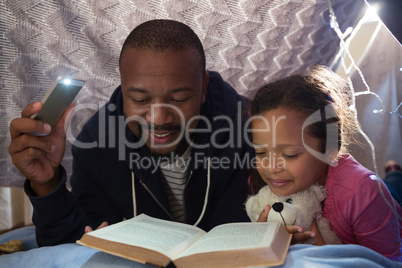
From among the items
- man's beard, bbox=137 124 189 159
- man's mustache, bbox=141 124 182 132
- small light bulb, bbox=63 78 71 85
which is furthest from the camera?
man's beard, bbox=137 124 189 159

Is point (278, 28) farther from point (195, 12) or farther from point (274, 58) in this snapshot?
point (195, 12)

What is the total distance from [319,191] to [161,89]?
0.51m

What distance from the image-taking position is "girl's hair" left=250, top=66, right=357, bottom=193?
99 centimetres

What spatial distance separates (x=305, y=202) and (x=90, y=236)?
53 centimetres

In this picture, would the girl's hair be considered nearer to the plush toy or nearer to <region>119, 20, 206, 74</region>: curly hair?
A: the plush toy

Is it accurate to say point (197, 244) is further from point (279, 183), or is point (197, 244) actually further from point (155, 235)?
point (279, 183)

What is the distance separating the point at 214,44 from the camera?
1336 millimetres

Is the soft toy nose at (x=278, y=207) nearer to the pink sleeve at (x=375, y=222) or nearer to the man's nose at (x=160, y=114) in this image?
the pink sleeve at (x=375, y=222)

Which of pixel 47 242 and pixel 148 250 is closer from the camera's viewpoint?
pixel 148 250

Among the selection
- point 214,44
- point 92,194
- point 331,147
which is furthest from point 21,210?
point 331,147

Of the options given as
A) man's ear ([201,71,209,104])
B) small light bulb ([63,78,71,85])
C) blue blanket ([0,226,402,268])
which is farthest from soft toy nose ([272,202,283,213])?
small light bulb ([63,78,71,85])

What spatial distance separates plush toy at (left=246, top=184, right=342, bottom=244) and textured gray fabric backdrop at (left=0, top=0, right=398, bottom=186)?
0.59 metres

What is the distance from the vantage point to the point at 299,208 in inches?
36.6

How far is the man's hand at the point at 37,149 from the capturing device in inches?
35.6
